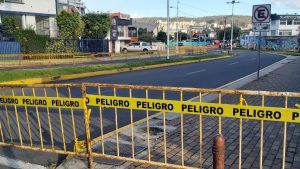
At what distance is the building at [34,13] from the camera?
113 feet

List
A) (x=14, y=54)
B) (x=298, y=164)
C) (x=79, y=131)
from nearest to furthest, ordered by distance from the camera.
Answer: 1. (x=298, y=164)
2. (x=79, y=131)
3. (x=14, y=54)

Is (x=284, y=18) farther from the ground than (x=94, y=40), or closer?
farther from the ground

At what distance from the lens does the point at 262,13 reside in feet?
46.4

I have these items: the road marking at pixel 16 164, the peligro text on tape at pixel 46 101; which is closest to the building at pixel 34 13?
the peligro text on tape at pixel 46 101

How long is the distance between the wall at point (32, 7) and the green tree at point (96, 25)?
5.50m

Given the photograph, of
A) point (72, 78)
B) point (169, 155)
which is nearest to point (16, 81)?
point (72, 78)

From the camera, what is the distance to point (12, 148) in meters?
5.84

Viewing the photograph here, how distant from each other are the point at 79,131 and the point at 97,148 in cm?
137

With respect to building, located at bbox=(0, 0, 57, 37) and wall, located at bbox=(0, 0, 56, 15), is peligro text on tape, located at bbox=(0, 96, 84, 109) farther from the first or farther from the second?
wall, located at bbox=(0, 0, 56, 15)

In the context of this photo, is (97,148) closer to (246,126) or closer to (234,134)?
(234,134)

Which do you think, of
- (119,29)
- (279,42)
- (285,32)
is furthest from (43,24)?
(285,32)

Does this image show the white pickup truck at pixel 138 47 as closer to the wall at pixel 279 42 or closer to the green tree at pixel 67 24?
the green tree at pixel 67 24

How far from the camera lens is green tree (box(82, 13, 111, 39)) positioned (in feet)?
145

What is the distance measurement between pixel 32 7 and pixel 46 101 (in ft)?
115
